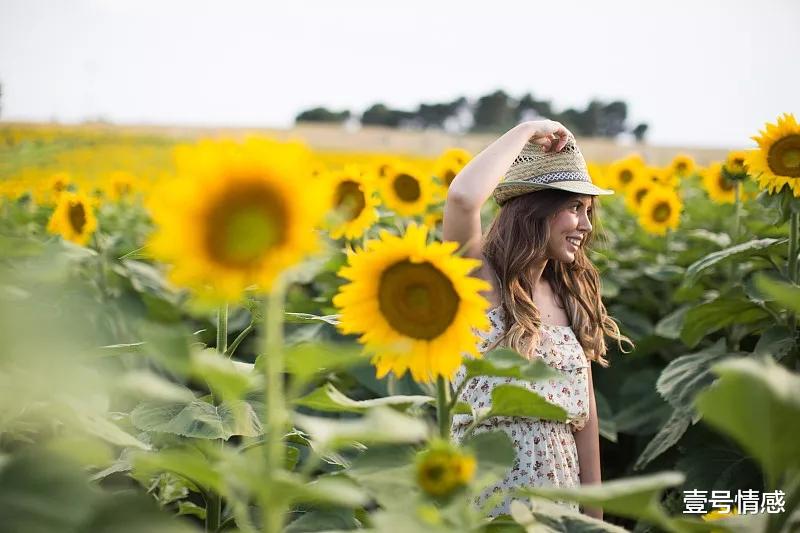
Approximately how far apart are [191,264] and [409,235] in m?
0.47

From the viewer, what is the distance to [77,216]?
4.16 meters

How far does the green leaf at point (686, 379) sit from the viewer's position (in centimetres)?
277

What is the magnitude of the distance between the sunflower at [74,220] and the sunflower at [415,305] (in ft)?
10.1

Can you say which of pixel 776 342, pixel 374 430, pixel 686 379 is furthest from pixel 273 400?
pixel 776 342

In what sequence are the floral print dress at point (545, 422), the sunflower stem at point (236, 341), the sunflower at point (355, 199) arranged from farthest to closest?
the sunflower at point (355, 199), the floral print dress at point (545, 422), the sunflower stem at point (236, 341)

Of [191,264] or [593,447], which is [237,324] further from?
[191,264]

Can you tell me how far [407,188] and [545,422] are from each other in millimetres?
2248

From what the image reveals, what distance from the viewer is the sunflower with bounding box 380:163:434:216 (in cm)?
460

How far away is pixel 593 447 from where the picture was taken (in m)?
2.74

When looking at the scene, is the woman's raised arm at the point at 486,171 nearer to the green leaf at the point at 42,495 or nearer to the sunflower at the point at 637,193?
the green leaf at the point at 42,495

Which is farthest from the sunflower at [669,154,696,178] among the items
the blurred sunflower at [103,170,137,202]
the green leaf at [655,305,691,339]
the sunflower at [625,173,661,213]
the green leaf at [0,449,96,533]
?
the green leaf at [0,449,96,533]

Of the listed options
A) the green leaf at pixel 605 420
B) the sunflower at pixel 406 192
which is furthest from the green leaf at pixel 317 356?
the sunflower at pixel 406 192

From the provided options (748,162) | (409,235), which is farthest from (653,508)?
(748,162)

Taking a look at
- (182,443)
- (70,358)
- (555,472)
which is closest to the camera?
(70,358)
